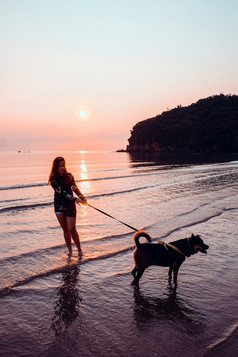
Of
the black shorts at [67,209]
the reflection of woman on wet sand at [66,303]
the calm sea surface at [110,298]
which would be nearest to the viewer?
Result: the calm sea surface at [110,298]

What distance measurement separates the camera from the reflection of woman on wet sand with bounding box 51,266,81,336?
13.2 ft

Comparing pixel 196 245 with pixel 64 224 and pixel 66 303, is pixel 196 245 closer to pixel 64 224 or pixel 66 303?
pixel 66 303

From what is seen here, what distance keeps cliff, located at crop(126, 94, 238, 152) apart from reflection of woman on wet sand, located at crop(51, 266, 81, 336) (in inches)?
4527

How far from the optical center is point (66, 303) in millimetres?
4637

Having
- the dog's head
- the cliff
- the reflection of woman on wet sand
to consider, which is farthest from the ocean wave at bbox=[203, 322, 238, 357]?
the cliff

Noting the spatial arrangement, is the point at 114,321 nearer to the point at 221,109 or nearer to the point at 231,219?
the point at 231,219

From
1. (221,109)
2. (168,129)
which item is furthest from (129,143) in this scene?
(221,109)

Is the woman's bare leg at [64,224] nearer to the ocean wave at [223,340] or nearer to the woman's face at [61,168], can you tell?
the woman's face at [61,168]

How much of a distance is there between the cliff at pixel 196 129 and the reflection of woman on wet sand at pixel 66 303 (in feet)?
377

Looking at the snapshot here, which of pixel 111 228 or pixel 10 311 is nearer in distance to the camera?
pixel 10 311

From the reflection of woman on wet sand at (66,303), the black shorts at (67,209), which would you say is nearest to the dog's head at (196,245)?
the reflection of woman on wet sand at (66,303)

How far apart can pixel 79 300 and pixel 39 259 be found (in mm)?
2329

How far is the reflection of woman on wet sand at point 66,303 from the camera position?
4023 millimetres

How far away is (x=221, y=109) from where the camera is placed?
128375 millimetres
